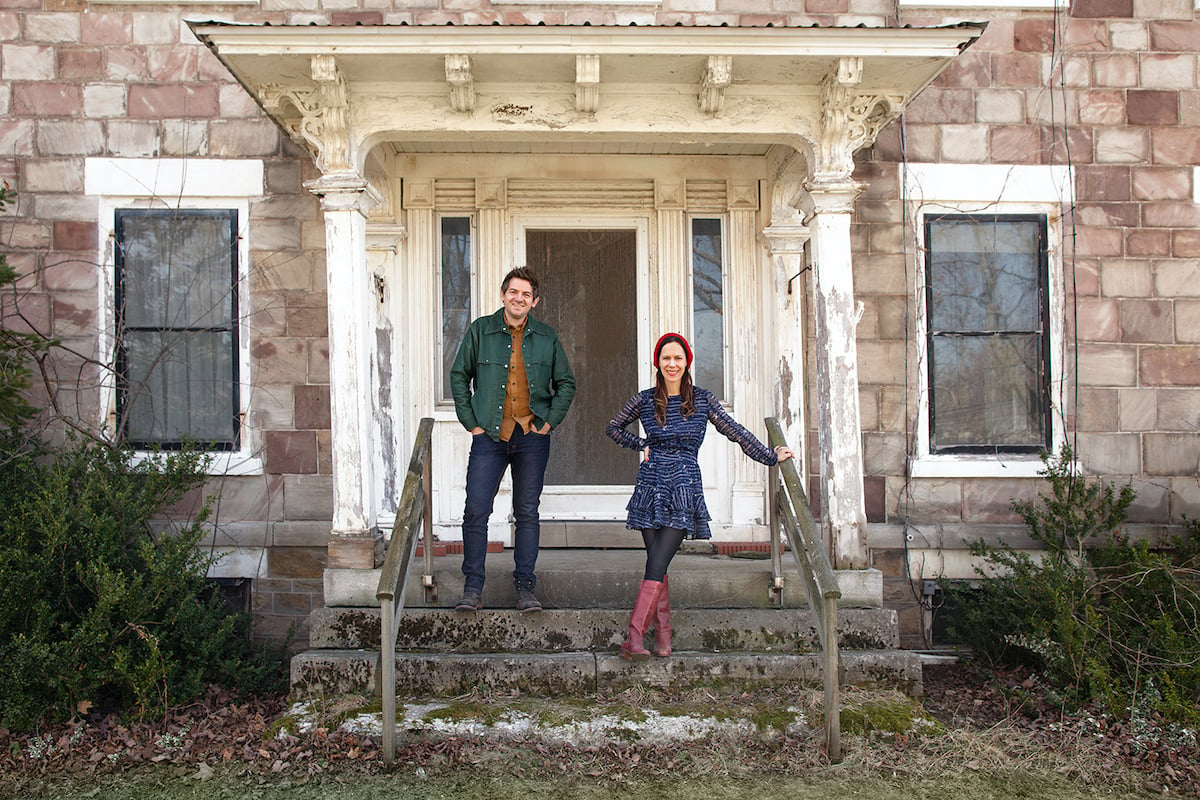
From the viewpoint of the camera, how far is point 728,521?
6582 mm

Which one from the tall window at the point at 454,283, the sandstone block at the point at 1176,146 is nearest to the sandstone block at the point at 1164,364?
the sandstone block at the point at 1176,146

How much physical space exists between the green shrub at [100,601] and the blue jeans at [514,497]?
1574 millimetres

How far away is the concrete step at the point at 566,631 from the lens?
16.2 feet

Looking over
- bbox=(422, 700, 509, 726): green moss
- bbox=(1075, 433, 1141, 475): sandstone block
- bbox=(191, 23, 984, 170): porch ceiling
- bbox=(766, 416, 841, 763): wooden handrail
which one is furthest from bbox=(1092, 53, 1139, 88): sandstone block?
bbox=(422, 700, 509, 726): green moss

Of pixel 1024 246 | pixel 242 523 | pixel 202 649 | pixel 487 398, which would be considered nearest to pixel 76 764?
pixel 202 649

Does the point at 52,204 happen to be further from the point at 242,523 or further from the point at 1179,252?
the point at 1179,252

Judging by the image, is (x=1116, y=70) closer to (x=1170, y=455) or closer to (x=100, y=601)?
(x=1170, y=455)

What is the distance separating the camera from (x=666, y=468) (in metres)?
4.73

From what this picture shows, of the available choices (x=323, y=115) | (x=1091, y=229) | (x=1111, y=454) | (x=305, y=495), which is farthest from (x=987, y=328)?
(x=305, y=495)

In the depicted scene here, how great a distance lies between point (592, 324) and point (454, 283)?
3.41 ft

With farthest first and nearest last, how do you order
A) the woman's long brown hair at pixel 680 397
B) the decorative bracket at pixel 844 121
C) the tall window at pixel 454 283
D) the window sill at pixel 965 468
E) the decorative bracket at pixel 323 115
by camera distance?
1. the tall window at pixel 454 283
2. the window sill at pixel 965 468
3. the decorative bracket at pixel 844 121
4. the decorative bracket at pixel 323 115
5. the woman's long brown hair at pixel 680 397

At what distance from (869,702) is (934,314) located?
10.2ft

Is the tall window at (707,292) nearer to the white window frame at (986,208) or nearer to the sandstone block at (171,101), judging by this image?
the white window frame at (986,208)

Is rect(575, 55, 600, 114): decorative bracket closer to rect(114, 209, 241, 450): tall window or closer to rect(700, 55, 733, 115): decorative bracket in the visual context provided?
rect(700, 55, 733, 115): decorative bracket
